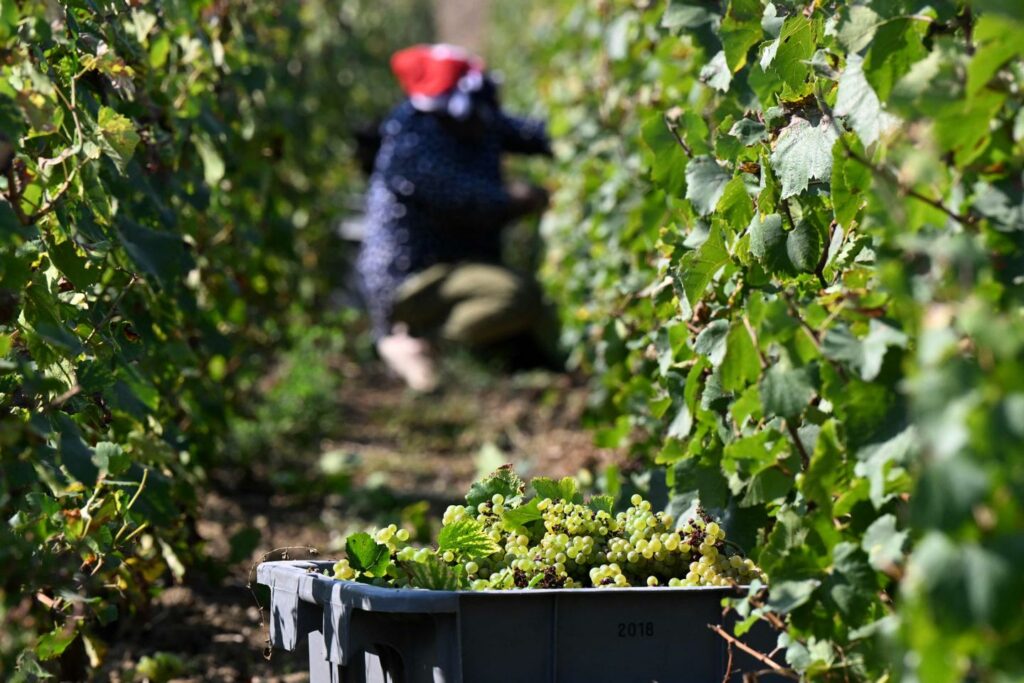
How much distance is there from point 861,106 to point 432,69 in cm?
512

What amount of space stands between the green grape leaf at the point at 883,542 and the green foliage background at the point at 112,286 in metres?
0.98

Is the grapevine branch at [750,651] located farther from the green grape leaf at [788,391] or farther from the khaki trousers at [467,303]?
the khaki trousers at [467,303]

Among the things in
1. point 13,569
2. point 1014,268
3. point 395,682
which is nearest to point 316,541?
point 395,682

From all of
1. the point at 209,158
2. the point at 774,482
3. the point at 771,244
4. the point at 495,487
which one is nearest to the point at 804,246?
the point at 771,244

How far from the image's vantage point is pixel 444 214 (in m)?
6.59

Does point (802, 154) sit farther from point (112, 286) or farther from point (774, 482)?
point (112, 286)

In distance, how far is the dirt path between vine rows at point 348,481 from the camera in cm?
304

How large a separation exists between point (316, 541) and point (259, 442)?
3.16 feet

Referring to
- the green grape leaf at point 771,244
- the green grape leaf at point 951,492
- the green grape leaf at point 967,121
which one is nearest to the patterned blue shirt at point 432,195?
the green grape leaf at point 771,244

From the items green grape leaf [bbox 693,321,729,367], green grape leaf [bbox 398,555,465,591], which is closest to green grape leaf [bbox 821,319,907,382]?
green grape leaf [bbox 693,321,729,367]

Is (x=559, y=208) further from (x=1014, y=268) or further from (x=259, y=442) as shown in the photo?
(x=1014, y=268)

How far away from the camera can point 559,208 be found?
584 centimetres

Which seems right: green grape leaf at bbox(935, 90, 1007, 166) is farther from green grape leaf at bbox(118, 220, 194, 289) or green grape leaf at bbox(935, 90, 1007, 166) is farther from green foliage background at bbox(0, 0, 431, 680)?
green grape leaf at bbox(118, 220, 194, 289)

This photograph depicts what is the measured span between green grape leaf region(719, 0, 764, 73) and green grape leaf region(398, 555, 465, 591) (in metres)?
1.02
